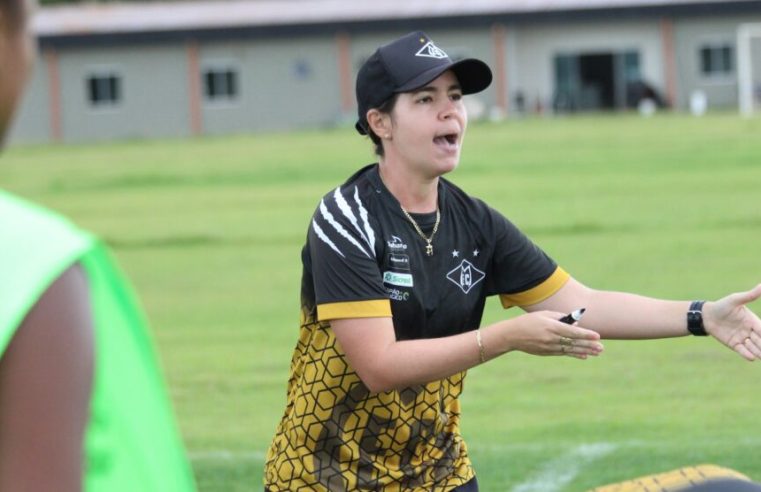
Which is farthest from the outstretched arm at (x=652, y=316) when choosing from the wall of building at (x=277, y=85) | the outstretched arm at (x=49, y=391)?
the wall of building at (x=277, y=85)

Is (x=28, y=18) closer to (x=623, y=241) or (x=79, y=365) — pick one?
(x=79, y=365)

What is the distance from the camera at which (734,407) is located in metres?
9.49

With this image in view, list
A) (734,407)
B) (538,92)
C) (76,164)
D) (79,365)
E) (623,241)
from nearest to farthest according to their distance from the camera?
(79,365) < (734,407) < (623,241) < (76,164) < (538,92)

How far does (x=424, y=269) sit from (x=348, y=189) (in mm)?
351

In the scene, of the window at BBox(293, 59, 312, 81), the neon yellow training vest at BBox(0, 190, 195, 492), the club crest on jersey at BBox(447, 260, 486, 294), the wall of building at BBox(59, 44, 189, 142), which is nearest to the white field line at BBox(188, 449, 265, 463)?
the club crest on jersey at BBox(447, 260, 486, 294)

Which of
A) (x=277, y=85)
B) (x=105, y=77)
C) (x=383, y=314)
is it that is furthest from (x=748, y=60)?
(x=383, y=314)

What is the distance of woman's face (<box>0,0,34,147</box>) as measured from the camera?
175cm

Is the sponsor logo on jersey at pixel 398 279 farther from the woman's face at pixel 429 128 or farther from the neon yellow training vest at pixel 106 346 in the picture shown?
the neon yellow training vest at pixel 106 346

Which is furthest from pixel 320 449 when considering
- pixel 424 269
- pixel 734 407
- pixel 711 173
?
pixel 711 173

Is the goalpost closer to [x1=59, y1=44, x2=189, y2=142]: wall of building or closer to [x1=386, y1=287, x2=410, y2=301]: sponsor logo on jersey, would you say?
[x1=59, y1=44, x2=189, y2=142]: wall of building

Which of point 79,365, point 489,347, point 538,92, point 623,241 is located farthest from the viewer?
point 538,92

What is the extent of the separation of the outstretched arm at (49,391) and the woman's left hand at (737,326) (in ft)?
11.0

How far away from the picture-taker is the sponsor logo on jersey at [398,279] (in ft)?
15.6

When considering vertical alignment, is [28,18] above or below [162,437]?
above
